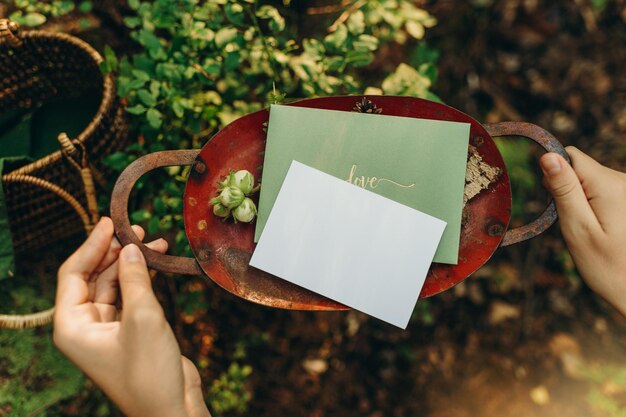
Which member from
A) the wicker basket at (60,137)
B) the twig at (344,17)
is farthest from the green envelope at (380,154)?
the wicker basket at (60,137)

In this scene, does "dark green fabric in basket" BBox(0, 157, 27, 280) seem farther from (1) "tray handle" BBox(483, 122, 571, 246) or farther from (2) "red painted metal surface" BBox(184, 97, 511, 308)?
(1) "tray handle" BBox(483, 122, 571, 246)

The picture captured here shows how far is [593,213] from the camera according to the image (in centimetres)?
114

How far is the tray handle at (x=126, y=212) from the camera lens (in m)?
1.04

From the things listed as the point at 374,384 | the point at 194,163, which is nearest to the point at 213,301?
the point at 374,384

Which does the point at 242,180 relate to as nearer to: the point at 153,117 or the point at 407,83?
the point at 153,117

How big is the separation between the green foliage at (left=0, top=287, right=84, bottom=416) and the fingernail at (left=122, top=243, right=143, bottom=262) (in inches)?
34.7

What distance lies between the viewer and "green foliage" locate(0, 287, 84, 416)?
156 cm

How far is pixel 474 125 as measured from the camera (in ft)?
3.62

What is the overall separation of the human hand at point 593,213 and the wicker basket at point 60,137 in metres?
1.27

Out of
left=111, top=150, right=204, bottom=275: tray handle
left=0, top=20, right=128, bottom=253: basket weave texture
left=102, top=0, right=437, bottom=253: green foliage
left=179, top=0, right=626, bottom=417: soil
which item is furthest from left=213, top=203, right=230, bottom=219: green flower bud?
left=179, top=0, right=626, bottom=417: soil

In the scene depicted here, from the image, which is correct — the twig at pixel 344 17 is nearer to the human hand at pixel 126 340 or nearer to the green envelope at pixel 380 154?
the green envelope at pixel 380 154

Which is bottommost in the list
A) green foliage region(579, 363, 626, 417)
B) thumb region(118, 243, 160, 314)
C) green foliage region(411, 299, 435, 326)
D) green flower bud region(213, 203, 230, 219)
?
green foliage region(579, 363, 626, 417)

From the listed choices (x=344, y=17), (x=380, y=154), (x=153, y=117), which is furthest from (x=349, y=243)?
(x=344, y=17)

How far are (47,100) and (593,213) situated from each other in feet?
6.03
